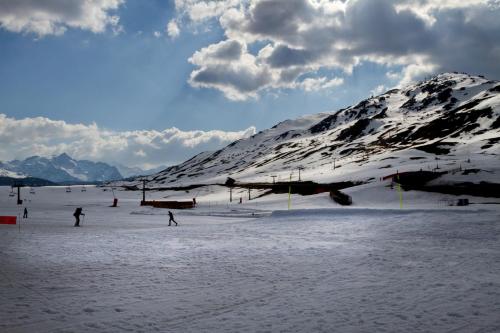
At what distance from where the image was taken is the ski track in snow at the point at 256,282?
9461 mm

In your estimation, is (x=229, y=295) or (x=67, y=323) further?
(x=229, y=295)

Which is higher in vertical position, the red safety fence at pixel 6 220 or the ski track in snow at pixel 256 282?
the red safety fence at pixel 6 220

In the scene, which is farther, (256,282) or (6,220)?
(6,220)

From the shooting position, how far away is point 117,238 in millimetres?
24094

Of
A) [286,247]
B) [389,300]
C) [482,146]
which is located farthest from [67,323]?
[482,146]

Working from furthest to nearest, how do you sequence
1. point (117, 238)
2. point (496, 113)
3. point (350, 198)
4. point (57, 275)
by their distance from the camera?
point (496, 113) → point (350, 198) → point (117, 238) → point (57, 275)

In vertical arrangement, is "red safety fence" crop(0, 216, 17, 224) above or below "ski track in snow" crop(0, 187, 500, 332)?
above

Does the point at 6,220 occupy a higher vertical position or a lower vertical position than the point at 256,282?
higher

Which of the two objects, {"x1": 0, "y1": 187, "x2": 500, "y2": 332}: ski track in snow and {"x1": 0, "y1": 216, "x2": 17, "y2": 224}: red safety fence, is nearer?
{"x1": 0, "y1": 187, "x2": 500, "y2": 332}: ski track in snow

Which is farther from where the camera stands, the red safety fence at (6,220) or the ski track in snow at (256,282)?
the red safety fence at (6,220)

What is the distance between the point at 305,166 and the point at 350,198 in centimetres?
10221

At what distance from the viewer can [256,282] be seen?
1334 cm

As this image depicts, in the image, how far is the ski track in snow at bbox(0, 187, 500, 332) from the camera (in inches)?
372

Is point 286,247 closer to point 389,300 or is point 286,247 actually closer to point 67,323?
point 389,300
